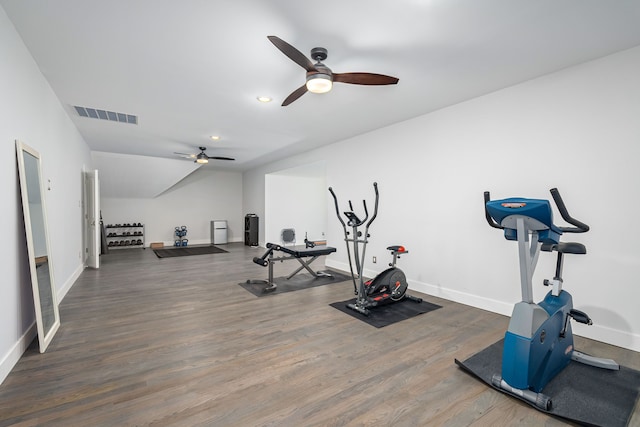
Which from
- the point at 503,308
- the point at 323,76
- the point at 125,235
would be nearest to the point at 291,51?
the point at 323,76

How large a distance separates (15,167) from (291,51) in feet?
7.82

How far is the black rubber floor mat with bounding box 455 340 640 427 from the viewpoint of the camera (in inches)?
69.7

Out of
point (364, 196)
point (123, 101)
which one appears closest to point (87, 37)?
point (123, 101)

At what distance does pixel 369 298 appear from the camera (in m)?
3.71

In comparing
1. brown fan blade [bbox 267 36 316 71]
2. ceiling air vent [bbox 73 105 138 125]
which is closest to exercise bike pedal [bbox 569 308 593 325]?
brown fan blade [bbox 267 36 316 71]

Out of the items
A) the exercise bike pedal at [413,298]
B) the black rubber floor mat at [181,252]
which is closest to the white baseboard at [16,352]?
the exercise bike pedal at [413,298]

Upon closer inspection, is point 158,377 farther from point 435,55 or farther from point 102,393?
point 435,55

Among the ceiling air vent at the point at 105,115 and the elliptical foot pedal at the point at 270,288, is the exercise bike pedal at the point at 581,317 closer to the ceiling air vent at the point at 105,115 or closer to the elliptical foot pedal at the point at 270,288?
the elliptical foot pedal at the point at 270,288

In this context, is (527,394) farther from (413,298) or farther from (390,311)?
(413,298)

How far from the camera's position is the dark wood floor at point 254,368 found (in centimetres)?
178

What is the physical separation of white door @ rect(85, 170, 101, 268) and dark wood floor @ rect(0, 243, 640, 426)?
2281 mm

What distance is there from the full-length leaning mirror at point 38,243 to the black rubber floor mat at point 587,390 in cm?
354

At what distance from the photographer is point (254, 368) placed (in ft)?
7.52

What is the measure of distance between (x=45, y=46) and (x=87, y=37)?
1.63 feet
